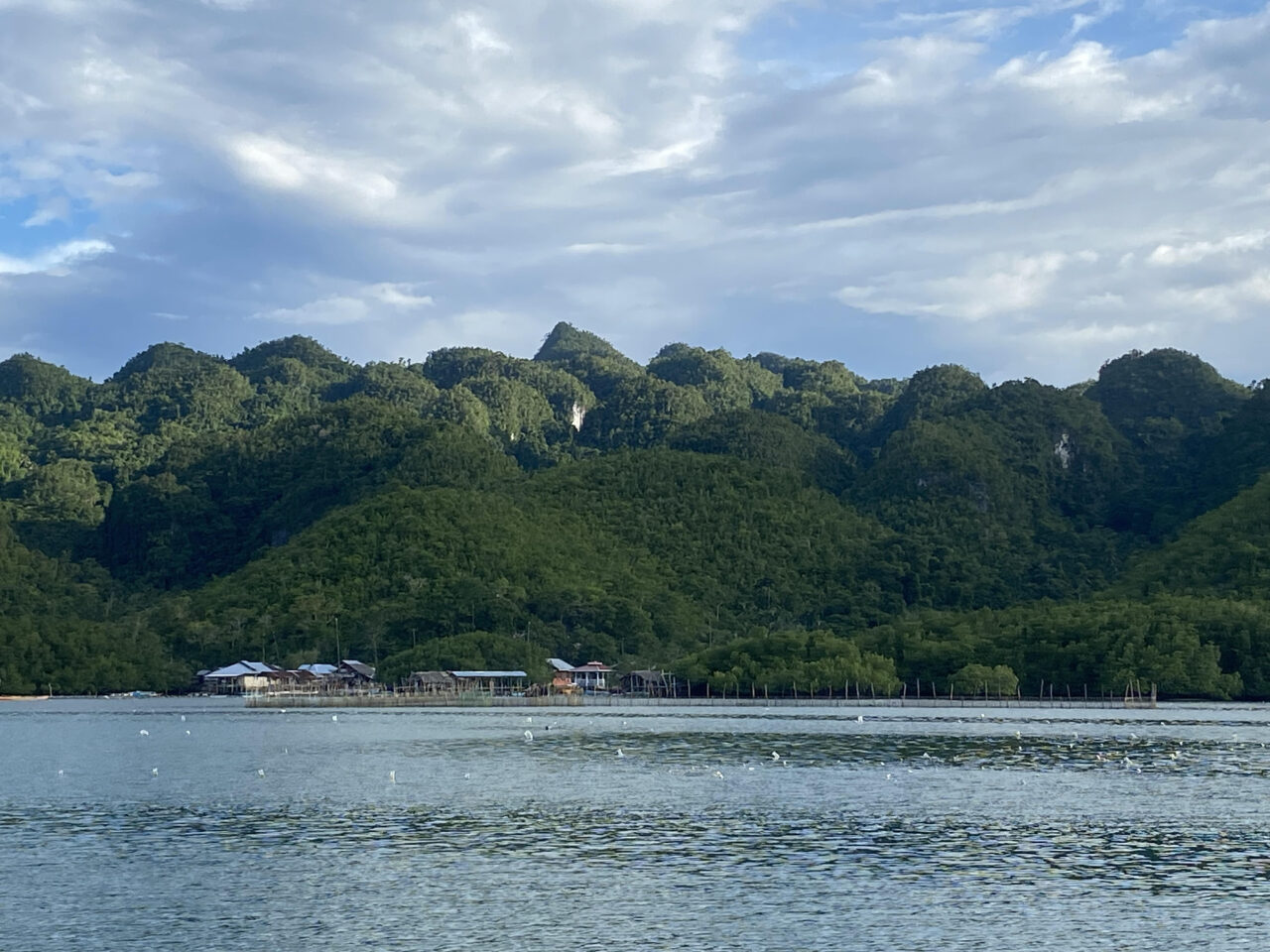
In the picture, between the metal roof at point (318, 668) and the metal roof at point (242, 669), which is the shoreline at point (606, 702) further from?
the metal roof at point (318, 668)

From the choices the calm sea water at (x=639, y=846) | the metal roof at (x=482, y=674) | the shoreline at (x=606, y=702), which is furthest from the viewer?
the metal roof at (x=482, y=674)

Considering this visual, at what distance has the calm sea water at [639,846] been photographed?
108 ft

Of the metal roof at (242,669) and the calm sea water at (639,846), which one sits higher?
the metal roof at (242,669)

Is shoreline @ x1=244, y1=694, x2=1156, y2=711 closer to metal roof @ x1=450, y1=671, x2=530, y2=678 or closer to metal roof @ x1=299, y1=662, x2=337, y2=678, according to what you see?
metal roof @ x1=450, y1=671, x2=530, y2=678

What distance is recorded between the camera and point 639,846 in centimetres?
4431

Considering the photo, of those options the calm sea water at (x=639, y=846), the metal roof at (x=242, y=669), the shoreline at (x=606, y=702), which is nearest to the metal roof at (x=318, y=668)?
the metal roof at (x=242, y=669)

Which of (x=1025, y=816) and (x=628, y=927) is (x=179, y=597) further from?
(x=628, y=927)

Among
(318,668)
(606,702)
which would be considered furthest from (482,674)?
(318,668)

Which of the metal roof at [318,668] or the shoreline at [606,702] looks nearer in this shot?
the shoreline at [606,702]

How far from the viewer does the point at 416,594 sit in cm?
16625

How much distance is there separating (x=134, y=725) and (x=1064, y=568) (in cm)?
12814

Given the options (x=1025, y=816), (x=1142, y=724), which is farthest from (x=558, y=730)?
(x=1025, y=816)

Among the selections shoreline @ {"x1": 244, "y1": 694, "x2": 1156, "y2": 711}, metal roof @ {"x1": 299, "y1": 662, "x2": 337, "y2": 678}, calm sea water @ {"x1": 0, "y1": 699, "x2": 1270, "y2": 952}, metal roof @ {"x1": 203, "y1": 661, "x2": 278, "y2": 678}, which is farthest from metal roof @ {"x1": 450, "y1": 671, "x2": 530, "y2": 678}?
calm sea water @ {"x1": 0, "y1": 699, "x2": 1270, "y2": 952}

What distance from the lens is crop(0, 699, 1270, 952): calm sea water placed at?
108 feet
